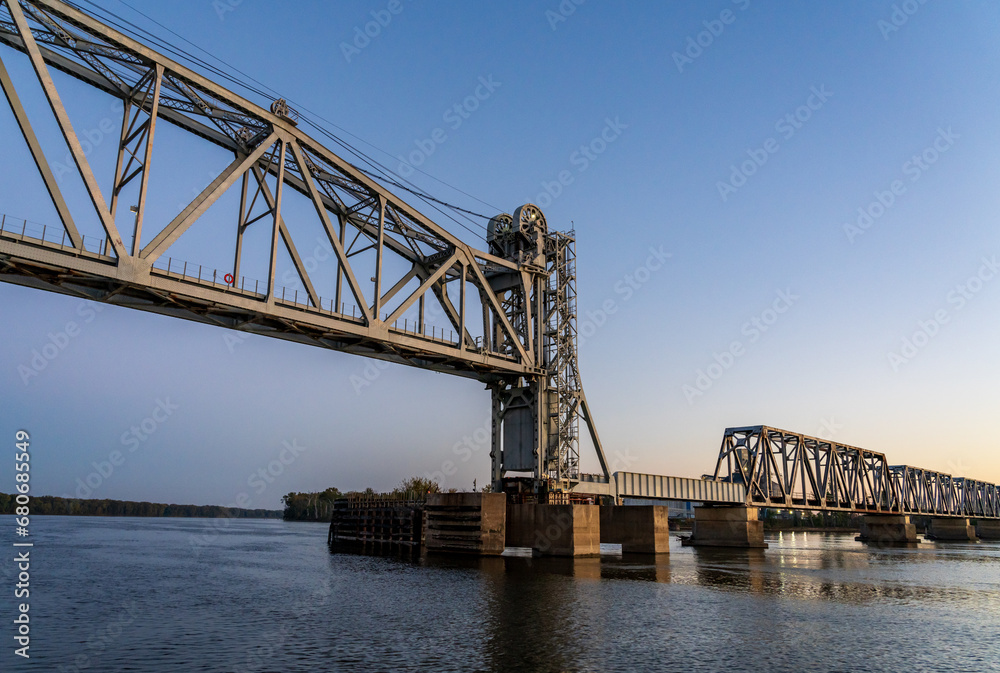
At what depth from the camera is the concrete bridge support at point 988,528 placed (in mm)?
162750

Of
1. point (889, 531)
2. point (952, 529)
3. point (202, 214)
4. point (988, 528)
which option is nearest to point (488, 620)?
point (202, 214)

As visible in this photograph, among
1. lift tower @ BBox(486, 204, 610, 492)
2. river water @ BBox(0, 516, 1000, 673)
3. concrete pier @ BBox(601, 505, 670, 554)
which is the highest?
lift tower @ BBox(486, 204, 610, 492)

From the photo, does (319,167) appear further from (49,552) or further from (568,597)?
(49,552)

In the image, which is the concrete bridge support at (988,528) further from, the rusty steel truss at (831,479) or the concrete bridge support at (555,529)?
the concrete bridge support at (555,529)

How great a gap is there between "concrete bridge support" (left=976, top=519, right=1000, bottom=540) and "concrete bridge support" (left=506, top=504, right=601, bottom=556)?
6250 inches

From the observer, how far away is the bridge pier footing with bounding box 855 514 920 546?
114 meters

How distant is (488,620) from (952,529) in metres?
162

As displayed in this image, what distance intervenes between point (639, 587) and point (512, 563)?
13.8m

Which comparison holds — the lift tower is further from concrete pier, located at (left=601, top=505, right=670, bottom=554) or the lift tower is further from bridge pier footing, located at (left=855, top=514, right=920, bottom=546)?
bridge pier footing, located at (left=855, top=514, right=920, bottom=546)

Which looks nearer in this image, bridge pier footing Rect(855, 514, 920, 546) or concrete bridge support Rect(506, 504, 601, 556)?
concrete bridge support Rect(506, 504, 601, 556)

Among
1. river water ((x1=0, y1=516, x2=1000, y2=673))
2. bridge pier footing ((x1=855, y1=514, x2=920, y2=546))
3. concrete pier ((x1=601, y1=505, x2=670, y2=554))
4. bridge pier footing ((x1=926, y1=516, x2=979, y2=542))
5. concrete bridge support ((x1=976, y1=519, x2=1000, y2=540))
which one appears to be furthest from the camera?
concrete bridge support ((x1=976, y1=519, x2=1000, y2=540))

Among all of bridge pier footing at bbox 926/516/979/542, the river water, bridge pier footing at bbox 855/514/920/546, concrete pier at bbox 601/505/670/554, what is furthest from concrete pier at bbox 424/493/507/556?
bridge pier footing at bbox 926/516/979/542

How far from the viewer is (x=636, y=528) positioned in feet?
197

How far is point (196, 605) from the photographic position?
2700 centimetres
